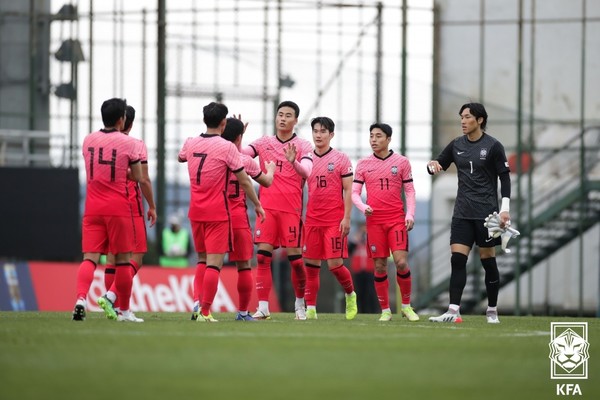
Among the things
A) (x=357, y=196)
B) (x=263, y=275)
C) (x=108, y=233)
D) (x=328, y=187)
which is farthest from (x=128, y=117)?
(x=357, y=196)

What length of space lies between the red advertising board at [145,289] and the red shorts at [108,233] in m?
8.64

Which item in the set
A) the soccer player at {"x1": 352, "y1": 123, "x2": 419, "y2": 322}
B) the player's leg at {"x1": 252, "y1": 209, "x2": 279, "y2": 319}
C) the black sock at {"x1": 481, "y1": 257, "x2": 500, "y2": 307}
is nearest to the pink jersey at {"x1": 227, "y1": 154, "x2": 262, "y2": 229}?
the player's leg at {"x1": 252, "y1": 209, "x2": 279, "y2": 319}

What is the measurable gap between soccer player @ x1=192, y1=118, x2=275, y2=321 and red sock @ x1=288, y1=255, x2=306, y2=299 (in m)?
1.44

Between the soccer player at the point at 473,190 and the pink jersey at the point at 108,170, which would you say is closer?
the pink jersey at the point at 108,170

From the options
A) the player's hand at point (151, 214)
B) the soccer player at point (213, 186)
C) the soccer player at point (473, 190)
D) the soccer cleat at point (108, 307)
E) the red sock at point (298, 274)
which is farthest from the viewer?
the red sock at point (298, 274)

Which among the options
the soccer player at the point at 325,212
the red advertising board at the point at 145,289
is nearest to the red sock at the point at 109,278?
the soccer player at the point at 325,212

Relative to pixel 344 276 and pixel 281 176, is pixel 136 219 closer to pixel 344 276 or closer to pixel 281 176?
pixel 281 176

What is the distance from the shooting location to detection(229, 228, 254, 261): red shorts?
507 inches

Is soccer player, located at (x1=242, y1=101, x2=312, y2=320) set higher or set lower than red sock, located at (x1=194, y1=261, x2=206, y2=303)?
higher

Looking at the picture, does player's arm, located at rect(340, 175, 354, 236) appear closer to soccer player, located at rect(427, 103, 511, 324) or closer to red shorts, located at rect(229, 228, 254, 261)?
soccer player, located at rect(427, 103, 511, 324)

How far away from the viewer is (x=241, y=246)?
12.9 meters

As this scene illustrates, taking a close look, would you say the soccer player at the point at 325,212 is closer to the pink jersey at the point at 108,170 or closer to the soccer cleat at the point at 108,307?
the soccer cleat at the point at 108,307

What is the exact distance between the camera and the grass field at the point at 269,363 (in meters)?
6.69

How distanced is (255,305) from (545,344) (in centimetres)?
1210
